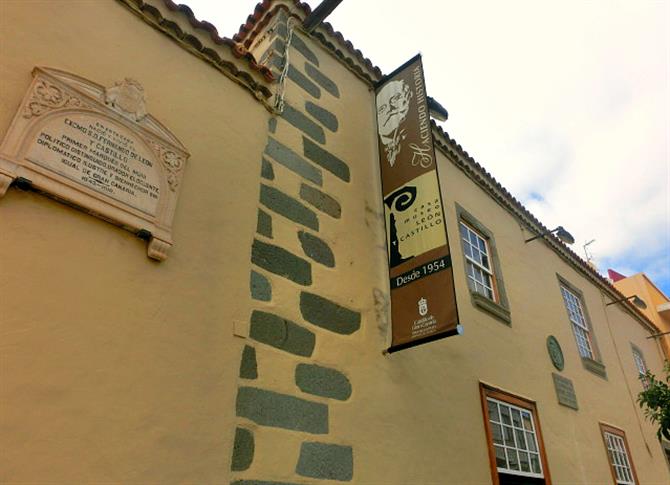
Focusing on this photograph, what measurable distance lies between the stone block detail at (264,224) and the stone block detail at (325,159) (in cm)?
99

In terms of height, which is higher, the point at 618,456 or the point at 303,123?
the point at 303,123

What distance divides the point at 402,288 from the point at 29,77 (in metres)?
3.28

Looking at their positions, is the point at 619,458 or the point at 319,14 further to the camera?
the point at 619,458

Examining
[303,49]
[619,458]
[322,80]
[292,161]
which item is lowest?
[619,458]

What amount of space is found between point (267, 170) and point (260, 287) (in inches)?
44.7

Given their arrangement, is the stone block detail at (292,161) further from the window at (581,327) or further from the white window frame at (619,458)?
the white window frame at (619,458)

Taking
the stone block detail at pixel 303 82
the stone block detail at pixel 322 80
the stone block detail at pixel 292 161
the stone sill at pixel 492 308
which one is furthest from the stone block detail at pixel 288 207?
the stone sill at pixel 492 308

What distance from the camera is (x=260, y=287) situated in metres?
3.69

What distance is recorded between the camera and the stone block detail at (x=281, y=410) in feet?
10.6

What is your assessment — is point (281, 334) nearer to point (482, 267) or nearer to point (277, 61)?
point (277, 61)

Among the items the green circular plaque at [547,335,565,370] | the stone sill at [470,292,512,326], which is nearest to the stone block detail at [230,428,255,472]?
the stone sill at [470,292,512,326]

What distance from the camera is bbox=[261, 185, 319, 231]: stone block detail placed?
412cm

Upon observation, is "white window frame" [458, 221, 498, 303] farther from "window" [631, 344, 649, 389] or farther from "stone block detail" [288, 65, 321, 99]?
"window" [631, 344, 649, 389]

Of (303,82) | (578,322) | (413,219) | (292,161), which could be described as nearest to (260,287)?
(292,161)
